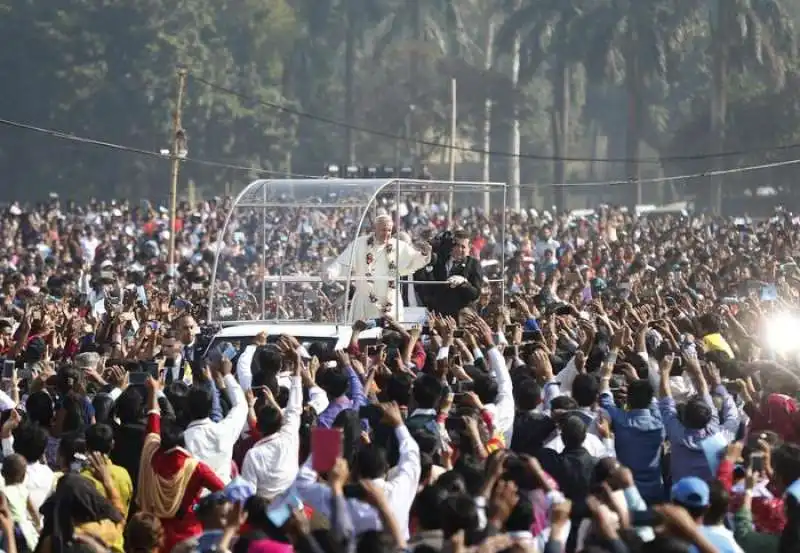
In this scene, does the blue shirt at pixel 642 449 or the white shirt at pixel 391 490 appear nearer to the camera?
the white shirt at pixel 391 490

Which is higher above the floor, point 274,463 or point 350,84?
point 350,84

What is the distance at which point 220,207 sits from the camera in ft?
140

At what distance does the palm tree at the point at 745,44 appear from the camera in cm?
6525

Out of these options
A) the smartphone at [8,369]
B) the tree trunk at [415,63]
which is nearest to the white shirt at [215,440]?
the smartphone at [8,369]

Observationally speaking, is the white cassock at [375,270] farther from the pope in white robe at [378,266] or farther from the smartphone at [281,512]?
the smartphone at [281,512]

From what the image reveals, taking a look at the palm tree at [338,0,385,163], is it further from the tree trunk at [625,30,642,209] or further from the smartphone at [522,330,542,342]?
the smartphone at [522,330,542,342]

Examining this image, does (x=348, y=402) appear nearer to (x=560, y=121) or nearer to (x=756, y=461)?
(x=756, y=461)

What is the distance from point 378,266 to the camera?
58.1ft

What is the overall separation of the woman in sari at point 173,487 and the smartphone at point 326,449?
1944 mm

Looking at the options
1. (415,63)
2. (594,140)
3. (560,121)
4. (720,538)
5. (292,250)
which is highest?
(415,63)

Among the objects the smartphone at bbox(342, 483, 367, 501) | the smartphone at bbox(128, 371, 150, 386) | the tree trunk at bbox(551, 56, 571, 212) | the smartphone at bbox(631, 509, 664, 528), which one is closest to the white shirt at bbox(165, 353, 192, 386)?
the smartphone at bbox(128, 371, 150, 386)

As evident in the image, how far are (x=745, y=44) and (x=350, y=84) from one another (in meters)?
18.1

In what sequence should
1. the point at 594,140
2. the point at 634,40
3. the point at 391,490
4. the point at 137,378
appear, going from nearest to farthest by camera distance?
the point at 391,490, the point at 137,378, the point at 634,40, the point at 594,140

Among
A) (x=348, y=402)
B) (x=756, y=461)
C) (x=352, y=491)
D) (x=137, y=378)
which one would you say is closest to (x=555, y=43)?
(x=137, y=378)
